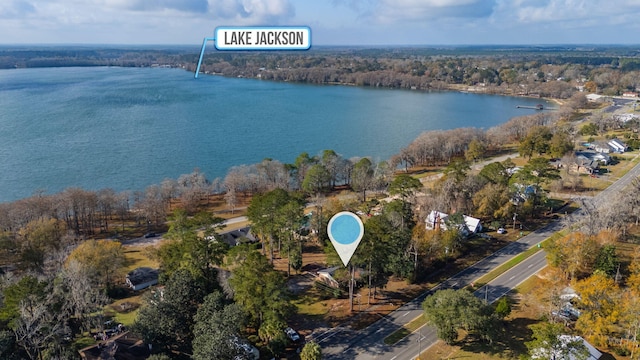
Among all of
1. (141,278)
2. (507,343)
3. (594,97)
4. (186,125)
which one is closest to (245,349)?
(507,343)

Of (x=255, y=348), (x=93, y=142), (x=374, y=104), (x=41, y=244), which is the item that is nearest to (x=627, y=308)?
(x=255, y=348)

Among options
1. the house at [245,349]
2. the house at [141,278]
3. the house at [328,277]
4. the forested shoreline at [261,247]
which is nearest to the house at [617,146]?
the forested shoreline at [261,247]

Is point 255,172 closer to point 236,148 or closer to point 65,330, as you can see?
point 236,148

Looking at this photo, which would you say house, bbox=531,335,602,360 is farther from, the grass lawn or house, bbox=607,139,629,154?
house, bbox=607,139,629,154

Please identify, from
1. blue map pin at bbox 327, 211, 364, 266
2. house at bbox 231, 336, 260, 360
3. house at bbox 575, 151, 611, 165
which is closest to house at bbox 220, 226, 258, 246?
blue map pin at bbox 327, 211, 364, 266

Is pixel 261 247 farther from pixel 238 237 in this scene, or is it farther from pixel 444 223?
pixel 444 223

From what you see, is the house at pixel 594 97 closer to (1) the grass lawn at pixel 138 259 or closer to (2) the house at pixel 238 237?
(2) the house at pixel 238 237

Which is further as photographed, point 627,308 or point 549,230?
point 549,230
